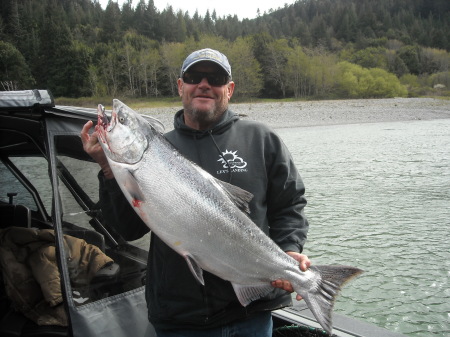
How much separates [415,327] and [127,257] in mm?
4943

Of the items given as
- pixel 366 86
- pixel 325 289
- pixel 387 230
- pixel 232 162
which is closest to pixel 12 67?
pixel 366 86

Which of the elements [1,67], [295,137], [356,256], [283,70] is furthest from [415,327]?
[283,70]

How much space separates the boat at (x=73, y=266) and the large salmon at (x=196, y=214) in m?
1.23

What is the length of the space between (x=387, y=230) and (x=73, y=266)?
9708 mm

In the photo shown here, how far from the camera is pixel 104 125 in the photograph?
2.32 metres

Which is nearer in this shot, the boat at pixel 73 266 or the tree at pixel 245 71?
the boat at pixel 73 266

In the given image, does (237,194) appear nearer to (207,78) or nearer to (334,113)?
(207,78)

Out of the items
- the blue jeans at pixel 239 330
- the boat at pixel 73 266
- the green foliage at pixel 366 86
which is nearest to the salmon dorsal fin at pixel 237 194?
the blue jeans at pixel 239 330

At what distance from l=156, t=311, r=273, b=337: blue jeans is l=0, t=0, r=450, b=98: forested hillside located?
174ft

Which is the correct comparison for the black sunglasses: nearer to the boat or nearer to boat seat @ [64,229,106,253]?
the boat

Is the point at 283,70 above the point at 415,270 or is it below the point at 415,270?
above

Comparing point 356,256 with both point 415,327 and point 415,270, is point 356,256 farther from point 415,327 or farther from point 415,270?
point 415,327

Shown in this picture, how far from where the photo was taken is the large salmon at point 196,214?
2.25 m

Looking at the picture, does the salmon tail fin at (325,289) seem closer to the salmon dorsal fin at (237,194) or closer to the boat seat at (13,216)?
A: the salmon dorsal fin at (237,194)
